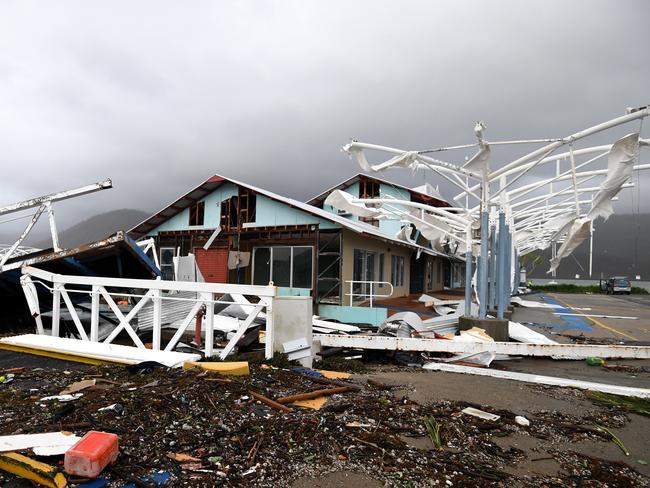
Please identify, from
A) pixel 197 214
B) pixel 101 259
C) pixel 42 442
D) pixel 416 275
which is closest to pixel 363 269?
pixel 197 214

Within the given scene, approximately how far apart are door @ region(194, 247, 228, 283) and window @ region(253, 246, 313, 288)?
45.1 inches

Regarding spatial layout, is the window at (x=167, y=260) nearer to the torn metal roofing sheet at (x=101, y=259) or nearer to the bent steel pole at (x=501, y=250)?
the torn metal roofing sheet at (x=101, y=259)

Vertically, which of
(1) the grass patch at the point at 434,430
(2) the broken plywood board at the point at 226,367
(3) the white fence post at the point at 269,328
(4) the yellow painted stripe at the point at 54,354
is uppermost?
(3) the white fence post at the point at 269,328

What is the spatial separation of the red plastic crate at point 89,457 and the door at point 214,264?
507 inches

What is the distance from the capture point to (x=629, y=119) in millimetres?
8023

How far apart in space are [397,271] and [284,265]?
7.69 meters

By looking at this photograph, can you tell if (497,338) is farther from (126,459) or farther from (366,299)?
(126,459)

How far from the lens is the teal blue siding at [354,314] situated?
12523 mm

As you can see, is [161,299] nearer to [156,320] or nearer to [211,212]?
[156,320]

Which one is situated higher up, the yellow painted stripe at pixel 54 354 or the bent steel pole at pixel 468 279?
the bent steel pole at pixel 468 279

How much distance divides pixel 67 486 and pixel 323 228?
460 inches

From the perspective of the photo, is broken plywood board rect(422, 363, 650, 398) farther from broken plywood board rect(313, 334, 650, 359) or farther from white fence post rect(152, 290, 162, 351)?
white fence post rect(152, 290, 162, 351)

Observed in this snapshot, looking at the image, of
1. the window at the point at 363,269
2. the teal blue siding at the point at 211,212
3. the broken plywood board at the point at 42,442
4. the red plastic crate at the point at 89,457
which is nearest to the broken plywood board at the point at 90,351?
the broken plywood board at the point at 42,442

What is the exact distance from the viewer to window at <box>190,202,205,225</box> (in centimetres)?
1677
